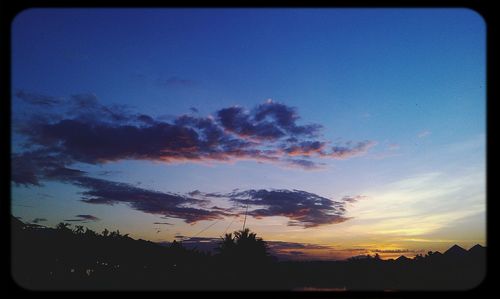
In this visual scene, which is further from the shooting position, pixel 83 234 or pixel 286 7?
pixel 83 234

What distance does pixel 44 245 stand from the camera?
15.2 meters

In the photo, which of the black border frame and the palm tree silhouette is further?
the palm tree silhouette
